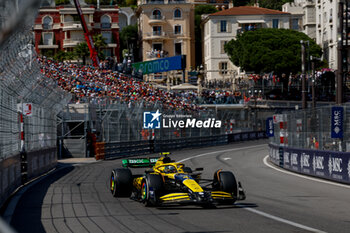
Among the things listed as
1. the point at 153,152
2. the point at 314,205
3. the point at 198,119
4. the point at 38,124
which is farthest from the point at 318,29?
the point at 314,205

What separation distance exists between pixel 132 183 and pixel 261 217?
3470mm

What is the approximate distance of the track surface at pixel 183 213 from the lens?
26.8 feet

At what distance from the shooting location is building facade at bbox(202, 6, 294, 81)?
83812 millimetres

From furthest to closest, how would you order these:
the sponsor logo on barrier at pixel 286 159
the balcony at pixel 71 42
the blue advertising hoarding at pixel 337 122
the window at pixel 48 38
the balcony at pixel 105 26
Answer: the balcony at pixel 105 26 < the window at pixel 48 38 < the balcony at pixel 71 42 < the sponsor logo on barrier at pixel 286 159 < the blue advertising hoarding at pixel 337 122

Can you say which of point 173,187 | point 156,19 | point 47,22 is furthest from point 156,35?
point 173,187

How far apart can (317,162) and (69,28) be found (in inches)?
2537

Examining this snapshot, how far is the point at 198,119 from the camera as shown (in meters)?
41.4

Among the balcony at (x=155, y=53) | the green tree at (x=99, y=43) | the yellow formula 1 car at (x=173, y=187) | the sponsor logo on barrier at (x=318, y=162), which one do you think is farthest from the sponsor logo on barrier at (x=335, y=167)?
the balcony at (x=155, y=53)

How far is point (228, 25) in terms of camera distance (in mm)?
85062

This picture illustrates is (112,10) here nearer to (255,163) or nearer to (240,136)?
(240,136)

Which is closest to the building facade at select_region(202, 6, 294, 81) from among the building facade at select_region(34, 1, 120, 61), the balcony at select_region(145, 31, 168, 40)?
the balcony at select_region(145, 31, 168, 40)

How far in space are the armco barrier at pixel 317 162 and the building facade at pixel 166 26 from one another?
64533 mm

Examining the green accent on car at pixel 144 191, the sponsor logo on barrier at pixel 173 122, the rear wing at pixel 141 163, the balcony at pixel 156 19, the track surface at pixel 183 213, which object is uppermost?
the balcony at pixel 156 19

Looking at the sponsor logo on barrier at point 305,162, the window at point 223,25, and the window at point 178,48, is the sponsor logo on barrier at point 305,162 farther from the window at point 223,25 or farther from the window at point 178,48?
the window at point 178,48
